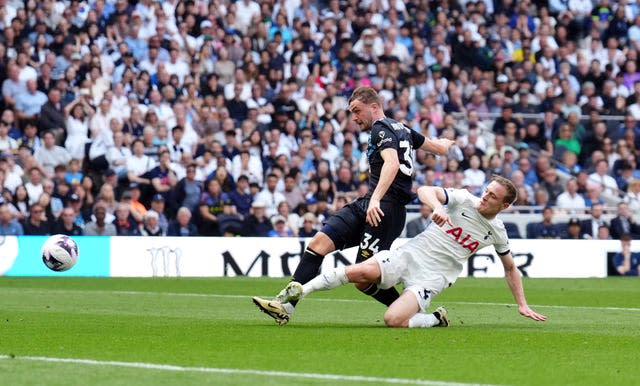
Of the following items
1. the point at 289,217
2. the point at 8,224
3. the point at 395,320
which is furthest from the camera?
the point at 289,217

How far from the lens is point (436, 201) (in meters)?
11.0

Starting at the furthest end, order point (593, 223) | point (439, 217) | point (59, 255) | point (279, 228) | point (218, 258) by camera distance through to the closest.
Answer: point (593, 223) → point (279, 228) → point (218, 258) → point (59, 255) → point (439, 217)

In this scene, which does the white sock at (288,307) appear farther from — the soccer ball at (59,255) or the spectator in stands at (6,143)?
the spectator in stands at (6,143)

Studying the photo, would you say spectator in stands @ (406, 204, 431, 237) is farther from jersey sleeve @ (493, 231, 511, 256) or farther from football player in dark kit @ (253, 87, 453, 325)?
jersey sleeve @ (493, 231, 511, 256)

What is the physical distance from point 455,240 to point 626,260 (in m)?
14.3

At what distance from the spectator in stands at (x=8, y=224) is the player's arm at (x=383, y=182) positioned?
12.5m

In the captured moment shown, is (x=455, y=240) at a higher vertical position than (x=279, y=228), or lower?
higher

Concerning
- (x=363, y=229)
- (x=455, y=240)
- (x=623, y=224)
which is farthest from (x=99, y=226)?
(x=455, y=240)

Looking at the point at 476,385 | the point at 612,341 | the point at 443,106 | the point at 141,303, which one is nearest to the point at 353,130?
the point at 443,106

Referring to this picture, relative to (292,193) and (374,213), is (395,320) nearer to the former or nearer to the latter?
(374,213)

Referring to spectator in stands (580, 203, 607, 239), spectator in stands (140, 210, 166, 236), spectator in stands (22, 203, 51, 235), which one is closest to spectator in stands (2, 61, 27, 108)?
spectator in stands (22, 203, 51, 235)

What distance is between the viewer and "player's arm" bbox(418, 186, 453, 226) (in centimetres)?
1067

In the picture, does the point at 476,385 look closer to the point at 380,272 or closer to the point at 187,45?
the point at 380,272

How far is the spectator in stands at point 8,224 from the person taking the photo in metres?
22.9
